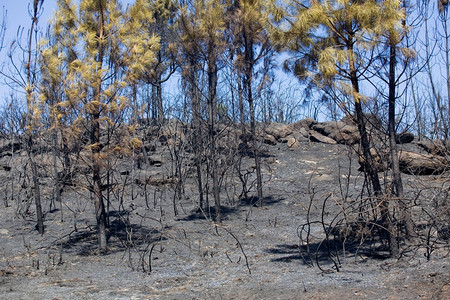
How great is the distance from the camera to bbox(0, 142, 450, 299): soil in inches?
299

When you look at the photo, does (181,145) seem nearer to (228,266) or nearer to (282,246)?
(282,246)

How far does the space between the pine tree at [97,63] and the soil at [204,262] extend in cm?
124

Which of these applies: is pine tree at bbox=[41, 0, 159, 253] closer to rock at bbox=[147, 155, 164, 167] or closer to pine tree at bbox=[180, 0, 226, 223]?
pine tree at bbox=[180, 0, 226, 223]

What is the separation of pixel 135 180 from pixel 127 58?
758 centimetres

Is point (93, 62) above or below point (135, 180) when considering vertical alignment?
above

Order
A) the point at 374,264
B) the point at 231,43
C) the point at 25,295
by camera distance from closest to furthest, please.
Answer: the point at 25,295 < the point at 374,264 < the point at 231,43

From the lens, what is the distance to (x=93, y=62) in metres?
10.4

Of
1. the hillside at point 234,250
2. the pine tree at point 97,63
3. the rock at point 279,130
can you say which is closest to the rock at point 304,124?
the rock at point 279,130

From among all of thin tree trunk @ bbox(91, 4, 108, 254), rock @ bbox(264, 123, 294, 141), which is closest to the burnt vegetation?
thin tree trunk @ bbox(91, 4, 108, 254)

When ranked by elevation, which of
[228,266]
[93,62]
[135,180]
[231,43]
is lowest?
[228,266]

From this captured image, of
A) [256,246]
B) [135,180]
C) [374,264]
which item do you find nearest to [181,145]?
[135,180]

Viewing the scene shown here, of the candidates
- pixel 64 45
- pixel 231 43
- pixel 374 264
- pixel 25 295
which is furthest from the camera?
pixel 231 43

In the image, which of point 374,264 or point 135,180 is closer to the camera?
point 374,264

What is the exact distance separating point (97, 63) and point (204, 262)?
4290 mm
